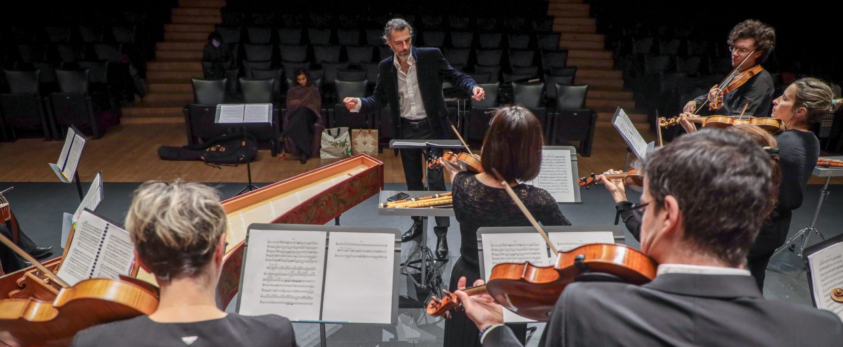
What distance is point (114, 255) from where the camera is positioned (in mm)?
1747

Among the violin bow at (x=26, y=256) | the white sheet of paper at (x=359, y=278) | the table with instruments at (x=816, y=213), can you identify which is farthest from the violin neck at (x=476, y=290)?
the table with instruments at (x=816, y=213)

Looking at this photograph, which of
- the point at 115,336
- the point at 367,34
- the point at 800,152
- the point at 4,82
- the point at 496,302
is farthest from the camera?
the point at 367,34

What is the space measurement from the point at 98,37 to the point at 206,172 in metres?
4.86

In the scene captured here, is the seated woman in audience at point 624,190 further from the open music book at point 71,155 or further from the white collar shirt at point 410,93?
the open music book at point 71,155

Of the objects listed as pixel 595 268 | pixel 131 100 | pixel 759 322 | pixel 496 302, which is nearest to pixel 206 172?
pixel 131 100

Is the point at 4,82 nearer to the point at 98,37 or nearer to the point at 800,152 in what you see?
the point at 98,37

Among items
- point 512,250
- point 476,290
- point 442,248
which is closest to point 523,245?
point 512,250

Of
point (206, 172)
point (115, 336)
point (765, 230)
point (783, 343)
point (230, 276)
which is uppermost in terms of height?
point (783, 343)

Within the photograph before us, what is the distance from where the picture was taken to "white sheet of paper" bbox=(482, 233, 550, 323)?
1804 millimetres

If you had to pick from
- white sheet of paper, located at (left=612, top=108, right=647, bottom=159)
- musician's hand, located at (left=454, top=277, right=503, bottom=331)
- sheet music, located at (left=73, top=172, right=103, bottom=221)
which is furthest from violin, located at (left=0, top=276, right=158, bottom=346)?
white sheet of paper, located at (left=612, top=108, right=647, bottom=159)

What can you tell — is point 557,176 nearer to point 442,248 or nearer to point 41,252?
point 442,248

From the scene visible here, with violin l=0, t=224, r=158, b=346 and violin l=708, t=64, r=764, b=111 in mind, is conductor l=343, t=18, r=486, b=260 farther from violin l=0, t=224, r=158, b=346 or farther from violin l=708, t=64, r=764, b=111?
violin l=0, t=224, r=158, b=346

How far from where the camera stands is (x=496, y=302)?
1.57 meters

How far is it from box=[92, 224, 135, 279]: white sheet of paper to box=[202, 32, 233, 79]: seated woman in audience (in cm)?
627
